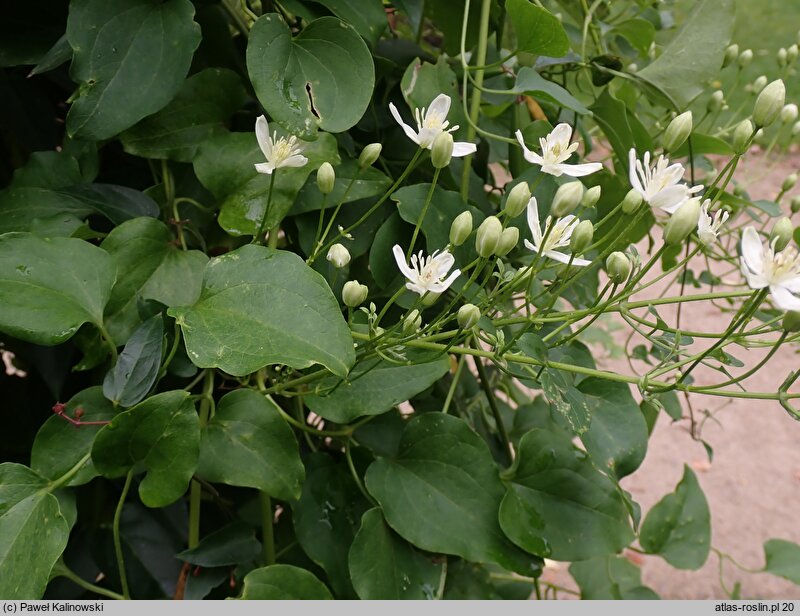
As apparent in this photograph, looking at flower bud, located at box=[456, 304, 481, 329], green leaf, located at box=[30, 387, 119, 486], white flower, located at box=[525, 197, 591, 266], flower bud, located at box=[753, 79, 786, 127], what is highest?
flower bud, located at box=[753, 79, 786, 127]

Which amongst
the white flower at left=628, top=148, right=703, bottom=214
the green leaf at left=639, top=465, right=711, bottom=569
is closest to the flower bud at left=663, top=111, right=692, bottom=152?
the white flower at left=628, top=148, right=703, bottom=214

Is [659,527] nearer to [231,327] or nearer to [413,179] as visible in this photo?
[413,179]

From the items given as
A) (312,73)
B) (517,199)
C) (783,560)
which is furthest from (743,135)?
(783,560)

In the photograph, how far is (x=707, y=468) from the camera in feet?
6.48

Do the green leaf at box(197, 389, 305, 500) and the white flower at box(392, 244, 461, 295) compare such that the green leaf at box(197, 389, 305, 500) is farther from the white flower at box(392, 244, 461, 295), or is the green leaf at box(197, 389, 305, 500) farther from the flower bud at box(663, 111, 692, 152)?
the flower bud at box(663, 111, 692, 152)

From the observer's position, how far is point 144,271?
45cm

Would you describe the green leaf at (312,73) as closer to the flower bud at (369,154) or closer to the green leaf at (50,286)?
the flower bud at (369,154)

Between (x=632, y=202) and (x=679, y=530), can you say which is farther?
(x=679, y=530)

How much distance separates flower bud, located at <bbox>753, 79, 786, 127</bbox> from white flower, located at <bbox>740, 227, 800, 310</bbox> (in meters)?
0.11

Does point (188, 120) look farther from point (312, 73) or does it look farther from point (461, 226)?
point (461, 226)

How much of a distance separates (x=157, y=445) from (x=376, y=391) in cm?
13

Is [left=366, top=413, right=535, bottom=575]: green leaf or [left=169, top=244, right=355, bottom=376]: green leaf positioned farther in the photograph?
[left=366, top=413, right=535, bottom=575]: green leaf

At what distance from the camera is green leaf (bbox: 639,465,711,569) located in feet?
2.45
